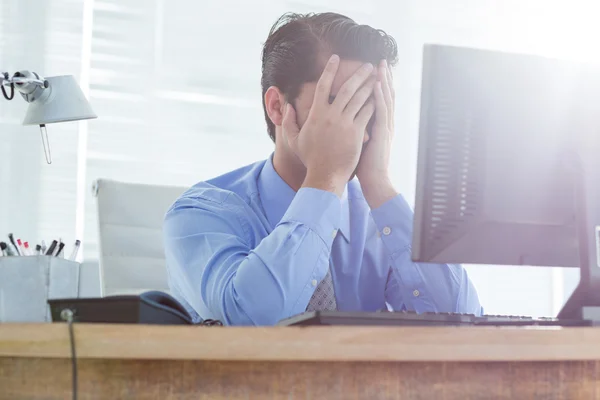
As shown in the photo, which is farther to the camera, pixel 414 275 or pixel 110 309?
pixel 414 275

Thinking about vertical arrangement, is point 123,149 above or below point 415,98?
below

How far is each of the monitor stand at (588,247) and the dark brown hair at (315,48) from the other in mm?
571

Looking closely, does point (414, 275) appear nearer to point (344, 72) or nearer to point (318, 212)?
point (318, 212)

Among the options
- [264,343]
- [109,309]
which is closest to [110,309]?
[109,309]

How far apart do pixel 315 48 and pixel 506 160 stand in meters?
0.65

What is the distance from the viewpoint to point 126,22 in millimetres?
2963

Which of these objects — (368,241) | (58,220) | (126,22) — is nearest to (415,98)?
(126,22)

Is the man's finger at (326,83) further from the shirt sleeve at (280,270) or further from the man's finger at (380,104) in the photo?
the shirt sleeve at (280,270)

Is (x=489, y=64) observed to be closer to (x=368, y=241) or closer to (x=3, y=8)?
(x=368, y=241)

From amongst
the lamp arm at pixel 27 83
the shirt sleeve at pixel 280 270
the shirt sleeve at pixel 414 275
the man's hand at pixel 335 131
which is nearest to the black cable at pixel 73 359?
the shirt sleeve at pixel 280 270

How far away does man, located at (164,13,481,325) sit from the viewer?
1031mm

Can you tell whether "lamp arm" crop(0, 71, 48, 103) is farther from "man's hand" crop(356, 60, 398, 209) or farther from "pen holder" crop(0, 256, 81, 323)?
"man's hand" crop(356, 60, 398, 209)

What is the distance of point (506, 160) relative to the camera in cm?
87

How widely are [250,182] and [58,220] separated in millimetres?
1561
